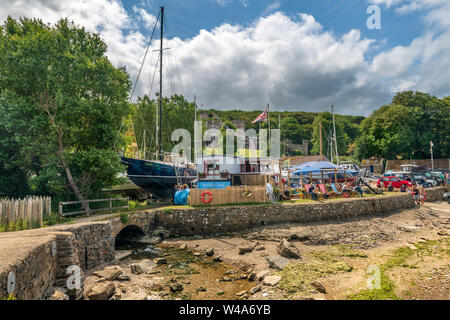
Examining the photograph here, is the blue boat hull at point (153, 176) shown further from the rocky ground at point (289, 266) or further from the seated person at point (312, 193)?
the seated person at point (312, 193)

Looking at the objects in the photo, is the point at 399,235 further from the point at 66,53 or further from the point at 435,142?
the point at 435,142

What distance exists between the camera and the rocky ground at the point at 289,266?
8.48m

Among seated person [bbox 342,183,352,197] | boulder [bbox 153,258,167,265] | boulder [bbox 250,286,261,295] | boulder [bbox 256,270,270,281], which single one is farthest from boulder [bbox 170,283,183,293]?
seated person [bbox 342,183,352,197]

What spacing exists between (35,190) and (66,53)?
9.08m

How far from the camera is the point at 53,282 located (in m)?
7.73

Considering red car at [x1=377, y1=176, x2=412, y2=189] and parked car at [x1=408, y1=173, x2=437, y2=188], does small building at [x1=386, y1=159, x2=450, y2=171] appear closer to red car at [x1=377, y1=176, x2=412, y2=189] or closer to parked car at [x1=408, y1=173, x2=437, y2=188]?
parked car at [x1=408, y1=173, x2=437, y2=188]

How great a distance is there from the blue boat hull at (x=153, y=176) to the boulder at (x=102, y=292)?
51.1 ft

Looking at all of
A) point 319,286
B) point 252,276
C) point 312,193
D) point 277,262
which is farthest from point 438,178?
point 252,276

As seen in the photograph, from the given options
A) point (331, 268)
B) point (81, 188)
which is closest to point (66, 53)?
point (81, 188)

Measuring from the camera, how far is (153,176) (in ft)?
79.0

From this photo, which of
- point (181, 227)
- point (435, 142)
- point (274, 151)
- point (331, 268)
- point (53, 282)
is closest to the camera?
point (53, 282)

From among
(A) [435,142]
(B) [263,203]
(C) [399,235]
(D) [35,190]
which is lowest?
(C) [399,235]

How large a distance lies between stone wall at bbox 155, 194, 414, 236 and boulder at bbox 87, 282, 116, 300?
30.5 feet
